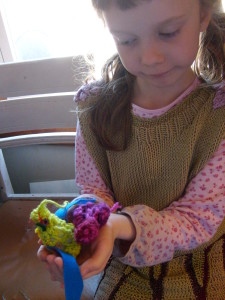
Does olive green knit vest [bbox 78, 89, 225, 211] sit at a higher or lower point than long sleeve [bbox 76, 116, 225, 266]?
higher

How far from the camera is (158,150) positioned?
60 centimetres

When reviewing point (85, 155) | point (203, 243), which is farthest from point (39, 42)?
point (203, 243)

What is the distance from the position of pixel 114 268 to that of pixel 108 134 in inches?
10.4

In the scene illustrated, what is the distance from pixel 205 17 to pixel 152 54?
0.37 feet

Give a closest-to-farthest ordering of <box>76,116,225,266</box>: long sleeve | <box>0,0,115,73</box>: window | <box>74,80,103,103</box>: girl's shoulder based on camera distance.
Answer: <box>76,116,225,266</box>: long sleeve
<box>74,80,103,103</box>: girl's shoulder
<box>0,0,115,73</box>: window

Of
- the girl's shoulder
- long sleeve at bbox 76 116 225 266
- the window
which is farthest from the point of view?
the window

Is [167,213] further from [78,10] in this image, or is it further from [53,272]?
[78,10]

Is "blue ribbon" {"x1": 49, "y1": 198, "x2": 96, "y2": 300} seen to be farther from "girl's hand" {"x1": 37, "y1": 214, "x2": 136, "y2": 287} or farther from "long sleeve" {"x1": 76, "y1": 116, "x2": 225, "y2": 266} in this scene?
"long sleeve" {"x1": 76, "y1": 116, "x2": 225, "y2": 266}

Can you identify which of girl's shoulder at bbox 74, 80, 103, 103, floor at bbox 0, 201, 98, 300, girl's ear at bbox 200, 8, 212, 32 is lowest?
floor at bbox 0, 201, 98, 300

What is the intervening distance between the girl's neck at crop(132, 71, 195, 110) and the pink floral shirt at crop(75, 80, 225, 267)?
1 centimetres

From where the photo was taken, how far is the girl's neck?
592 mm

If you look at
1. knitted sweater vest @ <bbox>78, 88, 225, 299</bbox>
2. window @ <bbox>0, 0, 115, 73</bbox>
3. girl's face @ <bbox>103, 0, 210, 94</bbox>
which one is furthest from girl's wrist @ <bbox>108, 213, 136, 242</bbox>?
window @ <bbox>0, 0, 115, 73</bbox>

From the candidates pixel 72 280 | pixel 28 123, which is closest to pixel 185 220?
pixel 72 280

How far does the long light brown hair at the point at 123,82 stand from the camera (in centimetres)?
56
